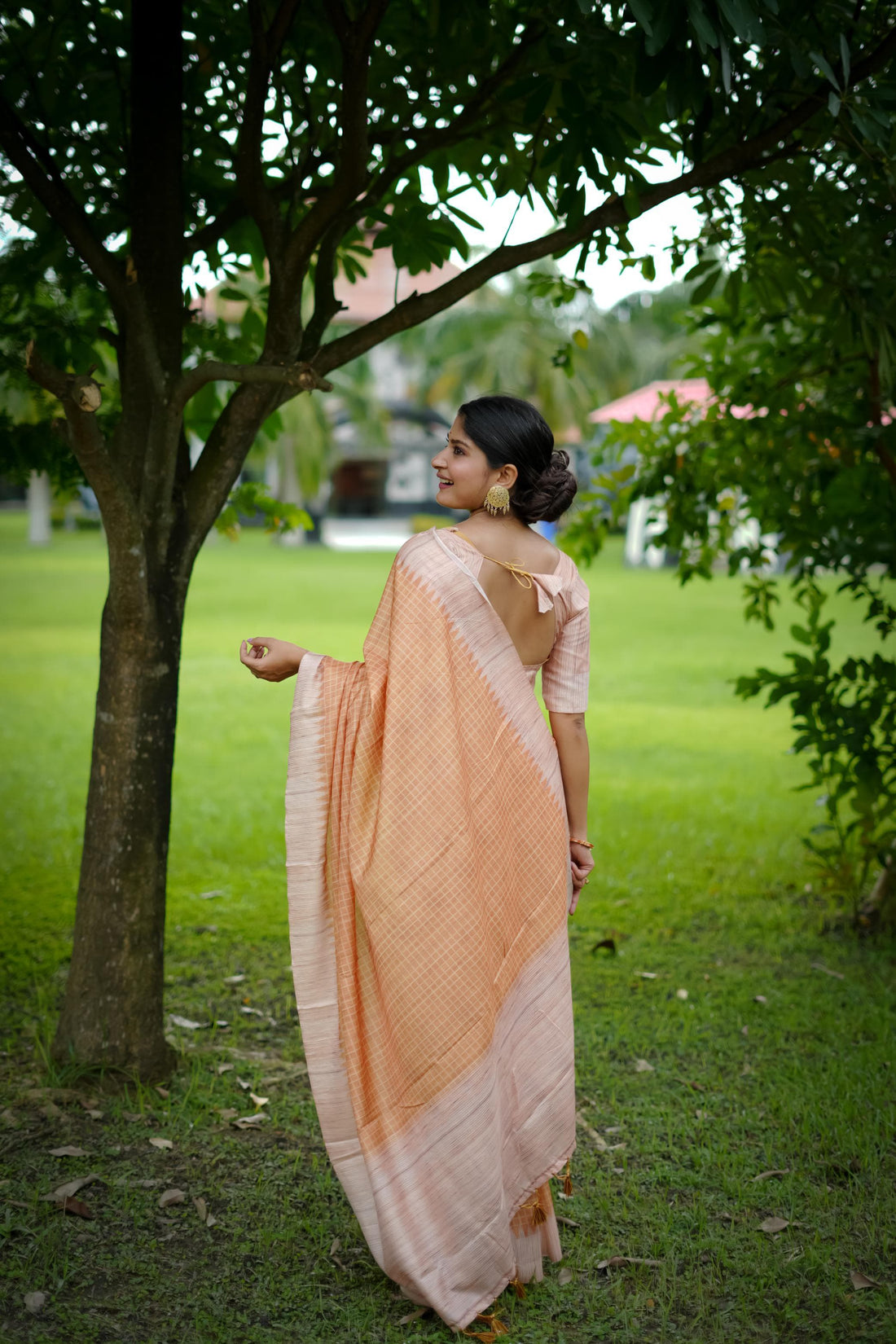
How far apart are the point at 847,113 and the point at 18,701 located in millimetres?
8968

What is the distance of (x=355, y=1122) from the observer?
8.80 feet

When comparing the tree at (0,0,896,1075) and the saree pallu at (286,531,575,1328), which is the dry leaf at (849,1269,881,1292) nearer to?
the saree pallu at (286,531,575,1328)

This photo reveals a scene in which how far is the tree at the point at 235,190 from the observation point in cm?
319

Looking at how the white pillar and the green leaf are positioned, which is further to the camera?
the white pillar

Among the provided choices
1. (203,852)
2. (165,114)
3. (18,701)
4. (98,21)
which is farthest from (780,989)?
(18,701)

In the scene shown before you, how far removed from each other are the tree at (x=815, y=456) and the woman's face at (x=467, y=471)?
1761 mm

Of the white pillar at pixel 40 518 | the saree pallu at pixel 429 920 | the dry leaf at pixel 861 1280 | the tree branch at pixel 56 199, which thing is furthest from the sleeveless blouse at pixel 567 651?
the white pillar at pixel 40 518

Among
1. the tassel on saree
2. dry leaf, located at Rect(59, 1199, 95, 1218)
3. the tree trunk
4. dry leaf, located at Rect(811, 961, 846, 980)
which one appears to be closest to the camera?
the tassel on saree

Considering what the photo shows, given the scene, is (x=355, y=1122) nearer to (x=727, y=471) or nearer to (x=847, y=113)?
(x=847, y=113)

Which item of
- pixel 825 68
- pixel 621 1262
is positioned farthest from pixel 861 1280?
pixel 825 68

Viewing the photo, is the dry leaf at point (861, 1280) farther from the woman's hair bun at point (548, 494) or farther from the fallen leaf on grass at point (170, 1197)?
the woman's hair bun at point (548, 494)

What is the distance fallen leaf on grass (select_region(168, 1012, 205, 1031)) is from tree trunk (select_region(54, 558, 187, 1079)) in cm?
52

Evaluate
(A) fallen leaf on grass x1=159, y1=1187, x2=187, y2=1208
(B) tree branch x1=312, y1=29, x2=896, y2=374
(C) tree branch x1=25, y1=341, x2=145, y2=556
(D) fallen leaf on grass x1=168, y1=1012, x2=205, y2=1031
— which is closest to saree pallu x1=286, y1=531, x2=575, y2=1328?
(A) fallen leaf on grass x1=159, y1=1187, x2=187, y2=1208

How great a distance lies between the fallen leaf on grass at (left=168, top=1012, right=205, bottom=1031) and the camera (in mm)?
4219
